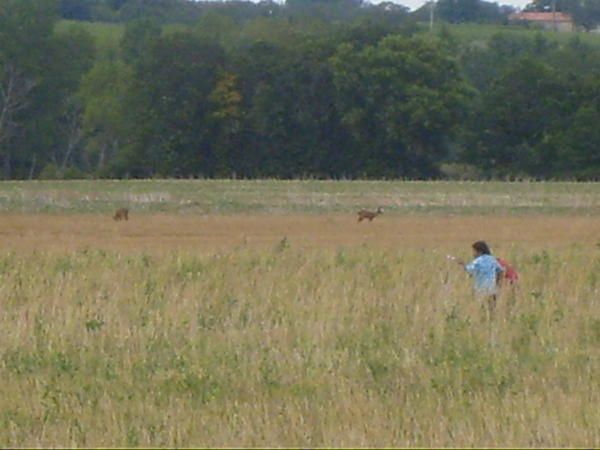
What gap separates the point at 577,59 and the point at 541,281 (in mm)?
63961

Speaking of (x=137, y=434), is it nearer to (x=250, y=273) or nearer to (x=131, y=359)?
(x=131, y=359)

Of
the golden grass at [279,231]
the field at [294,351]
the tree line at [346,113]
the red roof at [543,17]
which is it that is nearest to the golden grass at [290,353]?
the field at [294,351]

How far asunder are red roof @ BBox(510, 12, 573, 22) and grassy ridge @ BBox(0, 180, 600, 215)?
414 ft

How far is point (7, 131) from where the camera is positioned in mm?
74062

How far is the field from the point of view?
34.0 ft

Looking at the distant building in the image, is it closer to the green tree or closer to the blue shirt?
the green tree

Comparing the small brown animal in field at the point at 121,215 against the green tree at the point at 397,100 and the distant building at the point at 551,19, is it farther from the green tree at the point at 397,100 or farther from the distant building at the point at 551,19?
the distant building at the point at 551,19

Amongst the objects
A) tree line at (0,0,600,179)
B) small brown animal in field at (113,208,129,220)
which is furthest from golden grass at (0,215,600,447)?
tree line at (0,0,600,179)

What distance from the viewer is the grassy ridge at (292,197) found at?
3806 cm

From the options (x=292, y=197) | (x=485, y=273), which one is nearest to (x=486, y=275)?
(x=485, y=273)

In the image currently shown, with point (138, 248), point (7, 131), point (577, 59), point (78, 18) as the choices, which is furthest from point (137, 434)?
point (78, 18)

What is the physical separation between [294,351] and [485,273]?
3.46m

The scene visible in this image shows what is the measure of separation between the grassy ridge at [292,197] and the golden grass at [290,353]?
1773 cm

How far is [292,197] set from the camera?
42.5 metres
